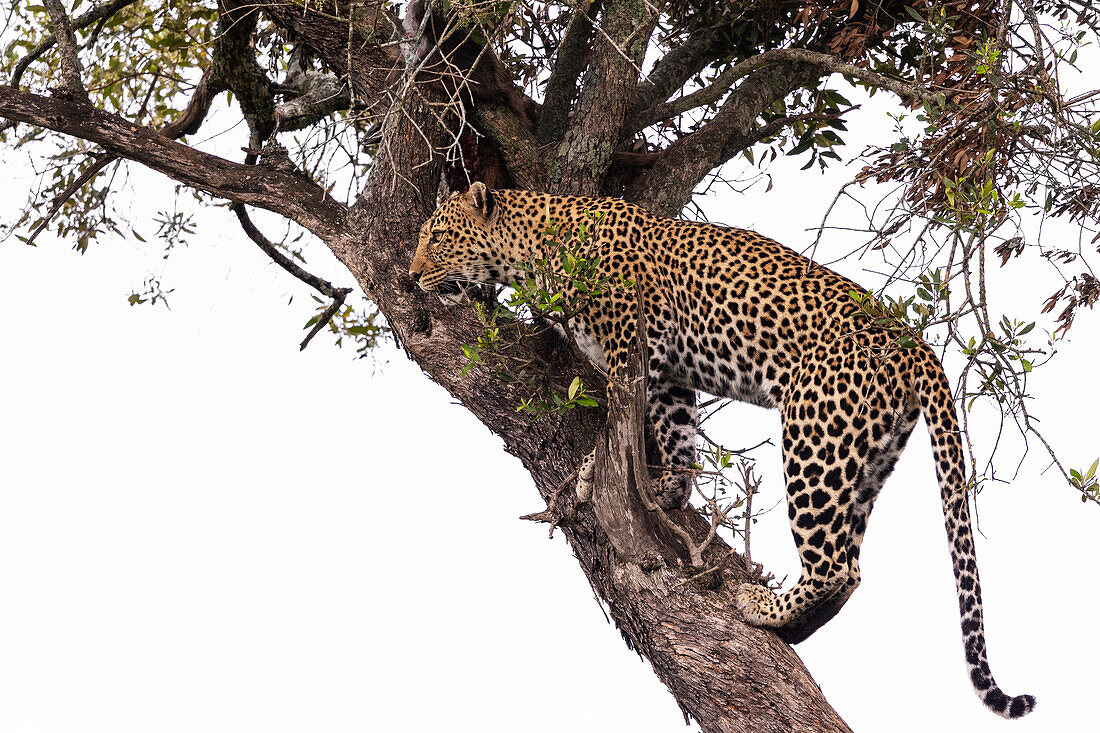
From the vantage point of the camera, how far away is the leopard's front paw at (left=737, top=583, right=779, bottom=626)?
19.9ft

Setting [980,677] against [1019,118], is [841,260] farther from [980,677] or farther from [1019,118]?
[980,677]

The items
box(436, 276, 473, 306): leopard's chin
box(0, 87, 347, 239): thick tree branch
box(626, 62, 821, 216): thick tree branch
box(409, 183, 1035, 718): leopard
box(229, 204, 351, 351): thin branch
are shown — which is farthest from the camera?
box(229, 204, 351, 351): thin branch

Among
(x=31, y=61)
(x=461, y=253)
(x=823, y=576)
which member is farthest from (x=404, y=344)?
(x=31, y=61)

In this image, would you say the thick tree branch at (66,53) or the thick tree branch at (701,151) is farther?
the thick tree branch at (701,151)

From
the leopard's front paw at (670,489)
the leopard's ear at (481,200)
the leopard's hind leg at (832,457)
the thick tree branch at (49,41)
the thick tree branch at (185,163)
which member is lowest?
the leopard's hind leg at (832,457)

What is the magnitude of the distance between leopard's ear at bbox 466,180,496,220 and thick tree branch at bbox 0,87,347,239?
1.06 meters

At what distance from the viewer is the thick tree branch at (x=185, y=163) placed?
7.48 meters

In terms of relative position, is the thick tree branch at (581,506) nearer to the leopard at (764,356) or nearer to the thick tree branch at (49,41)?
the leopard at (764,356)

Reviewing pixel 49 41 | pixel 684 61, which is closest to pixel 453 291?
pixel 684 61

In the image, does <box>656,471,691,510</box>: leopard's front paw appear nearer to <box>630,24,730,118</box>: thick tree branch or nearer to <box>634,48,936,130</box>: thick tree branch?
<box>634,48,936,130</box>: thick tree branch

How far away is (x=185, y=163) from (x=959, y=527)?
196 inches

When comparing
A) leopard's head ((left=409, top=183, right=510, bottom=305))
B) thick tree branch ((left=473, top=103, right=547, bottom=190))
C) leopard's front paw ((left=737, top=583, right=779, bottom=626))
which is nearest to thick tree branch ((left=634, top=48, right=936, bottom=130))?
thick tree branch ((left=473, top=103, right=547, bottom=190))

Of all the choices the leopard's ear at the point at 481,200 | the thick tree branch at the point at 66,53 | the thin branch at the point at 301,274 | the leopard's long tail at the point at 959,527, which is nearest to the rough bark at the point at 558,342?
the thick tree branch at the point at 66,53

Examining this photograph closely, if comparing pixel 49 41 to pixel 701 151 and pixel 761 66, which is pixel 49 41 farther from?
pixel 761 66
